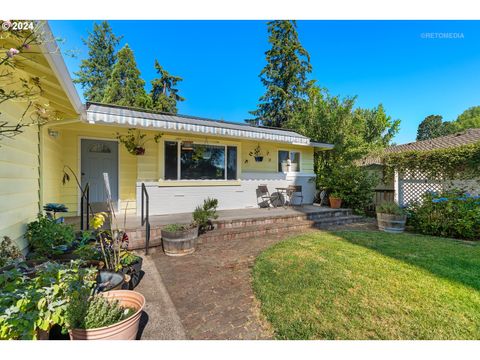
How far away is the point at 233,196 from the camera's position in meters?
8.43

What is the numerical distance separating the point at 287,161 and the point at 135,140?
6.33 metres

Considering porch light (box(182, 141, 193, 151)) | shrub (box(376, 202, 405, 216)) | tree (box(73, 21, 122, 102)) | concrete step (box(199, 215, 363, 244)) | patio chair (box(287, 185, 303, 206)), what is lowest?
concrete step (box(199, 215, 363, 244))

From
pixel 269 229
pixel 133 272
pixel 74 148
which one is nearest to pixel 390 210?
pixel 269 229

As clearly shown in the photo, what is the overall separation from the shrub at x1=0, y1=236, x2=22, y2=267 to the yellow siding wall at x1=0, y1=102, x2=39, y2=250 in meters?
0.12

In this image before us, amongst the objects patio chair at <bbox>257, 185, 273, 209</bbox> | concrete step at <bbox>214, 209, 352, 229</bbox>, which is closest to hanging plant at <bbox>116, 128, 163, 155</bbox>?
concrete step at <bbox>214, 209, 352, 229</bbox>

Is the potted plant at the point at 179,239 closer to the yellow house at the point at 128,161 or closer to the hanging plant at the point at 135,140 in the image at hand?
the yellow house at the point at 128,161

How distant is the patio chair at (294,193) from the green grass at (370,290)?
4.30 metres

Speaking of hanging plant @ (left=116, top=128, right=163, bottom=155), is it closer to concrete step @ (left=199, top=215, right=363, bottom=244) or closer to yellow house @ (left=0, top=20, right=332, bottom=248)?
yellow house @ (left=0, top=20, right=332, bottom=248)

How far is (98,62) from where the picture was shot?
81.0ft

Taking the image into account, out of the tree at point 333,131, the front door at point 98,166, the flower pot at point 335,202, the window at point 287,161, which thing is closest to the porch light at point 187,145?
the front door at point 98,166

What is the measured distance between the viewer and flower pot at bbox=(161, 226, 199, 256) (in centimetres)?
463
